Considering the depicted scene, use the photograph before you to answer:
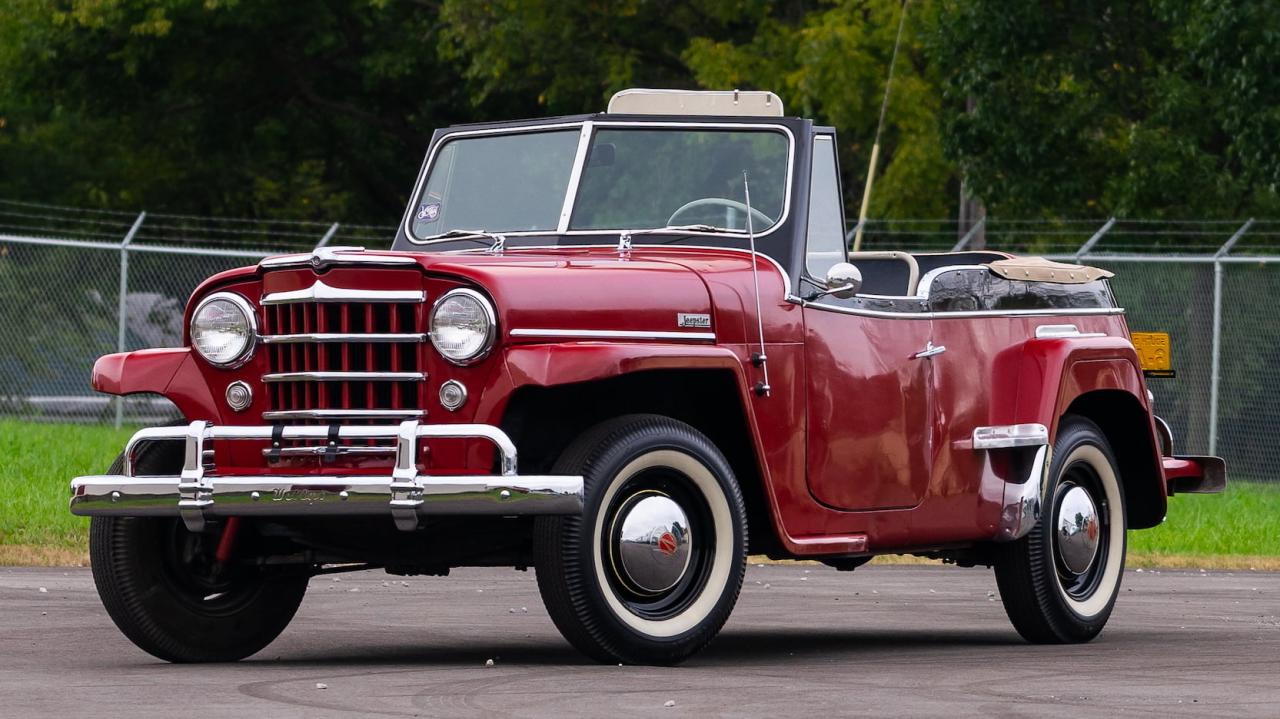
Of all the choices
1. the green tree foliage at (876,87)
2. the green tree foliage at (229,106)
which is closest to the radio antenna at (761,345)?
the green tree foliage at (876,87)

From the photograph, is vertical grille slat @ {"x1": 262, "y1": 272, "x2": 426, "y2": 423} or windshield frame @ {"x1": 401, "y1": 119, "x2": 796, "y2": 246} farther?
windshield frame @ {"x1": 401, "y1": 119, "x2": 796, "y2": 246}

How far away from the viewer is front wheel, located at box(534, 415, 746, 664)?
7.56m

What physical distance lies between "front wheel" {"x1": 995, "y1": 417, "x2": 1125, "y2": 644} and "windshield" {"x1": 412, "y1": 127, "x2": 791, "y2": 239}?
1.89 meters

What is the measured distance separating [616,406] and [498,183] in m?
1.66

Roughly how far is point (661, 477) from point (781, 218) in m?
1.57

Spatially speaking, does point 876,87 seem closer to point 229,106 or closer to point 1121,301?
point 1121,301

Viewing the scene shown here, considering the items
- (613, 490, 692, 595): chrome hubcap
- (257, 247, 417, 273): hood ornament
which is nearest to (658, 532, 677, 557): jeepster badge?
(613, 490, 692, 595): chrome hubcap

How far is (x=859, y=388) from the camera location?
8766 mm

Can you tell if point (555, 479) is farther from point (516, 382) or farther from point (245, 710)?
point (245, 710)

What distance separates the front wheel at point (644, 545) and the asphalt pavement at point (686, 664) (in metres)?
0.16

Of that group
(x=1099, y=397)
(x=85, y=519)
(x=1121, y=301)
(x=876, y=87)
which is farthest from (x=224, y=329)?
(x=876, y=87)

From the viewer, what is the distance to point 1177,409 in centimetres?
2217

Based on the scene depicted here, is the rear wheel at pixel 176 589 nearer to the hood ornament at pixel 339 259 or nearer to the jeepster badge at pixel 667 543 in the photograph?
the hood ornament at pixel 339 259

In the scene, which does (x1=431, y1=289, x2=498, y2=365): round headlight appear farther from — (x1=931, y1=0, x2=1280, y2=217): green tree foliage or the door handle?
(x1=931, y1=0, x2=1280, y2=217): green tree foliage
